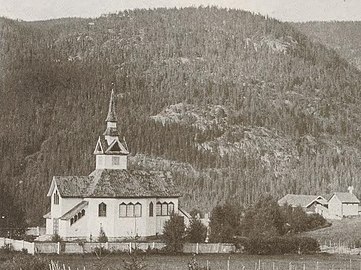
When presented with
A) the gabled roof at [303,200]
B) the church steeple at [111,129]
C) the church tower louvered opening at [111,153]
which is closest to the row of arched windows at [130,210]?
the church tower louvered opening at [111,153]

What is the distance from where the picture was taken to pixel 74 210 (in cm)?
8456

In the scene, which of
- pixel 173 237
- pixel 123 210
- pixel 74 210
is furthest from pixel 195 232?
pixel 74 210

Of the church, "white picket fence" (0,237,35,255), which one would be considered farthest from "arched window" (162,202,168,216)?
"white picket fence" (0,237,35,255)

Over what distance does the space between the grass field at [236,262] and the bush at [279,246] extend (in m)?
1.78

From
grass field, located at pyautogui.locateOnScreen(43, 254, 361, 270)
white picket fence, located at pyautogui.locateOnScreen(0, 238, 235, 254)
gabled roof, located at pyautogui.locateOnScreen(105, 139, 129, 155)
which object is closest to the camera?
grass field, located at pyautogui.locateOnScreen(43, 254, 361, 270)

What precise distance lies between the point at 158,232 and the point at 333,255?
67.8 feet

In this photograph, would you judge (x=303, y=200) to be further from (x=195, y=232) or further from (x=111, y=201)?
(x=195, y=232)

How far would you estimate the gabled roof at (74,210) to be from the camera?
275 feet

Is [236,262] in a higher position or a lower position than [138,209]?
lower

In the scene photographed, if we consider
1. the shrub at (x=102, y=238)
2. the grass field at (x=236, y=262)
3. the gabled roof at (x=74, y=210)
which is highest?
the gabled roof at (x=74, y=210)

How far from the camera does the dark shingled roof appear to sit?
8419 cm

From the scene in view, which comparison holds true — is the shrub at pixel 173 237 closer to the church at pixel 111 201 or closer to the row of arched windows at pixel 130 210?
the church at pixel 111 201

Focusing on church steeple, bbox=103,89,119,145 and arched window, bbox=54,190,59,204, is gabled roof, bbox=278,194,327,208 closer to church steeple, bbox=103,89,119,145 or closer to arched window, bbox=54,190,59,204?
church steeple, bbox=103,89,119,145

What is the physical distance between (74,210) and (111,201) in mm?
3844
